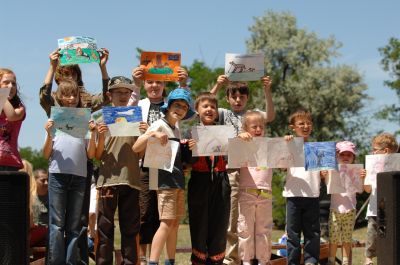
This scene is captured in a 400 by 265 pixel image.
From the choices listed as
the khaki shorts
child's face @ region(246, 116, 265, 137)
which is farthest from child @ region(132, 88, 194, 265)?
child's face @ region(246, 116, 265, 137)

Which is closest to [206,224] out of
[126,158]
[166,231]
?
[166,231]

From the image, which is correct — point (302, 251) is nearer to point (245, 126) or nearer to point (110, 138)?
point (245, 126)

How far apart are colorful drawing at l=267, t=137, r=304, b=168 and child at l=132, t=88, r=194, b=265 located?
1.05 meters

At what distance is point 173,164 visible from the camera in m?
6.66

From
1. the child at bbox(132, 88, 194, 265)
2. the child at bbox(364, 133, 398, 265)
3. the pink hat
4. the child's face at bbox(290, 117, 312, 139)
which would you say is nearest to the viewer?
the child at bbox(132, 88, 194, 265)

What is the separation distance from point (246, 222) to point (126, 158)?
1.50 meters

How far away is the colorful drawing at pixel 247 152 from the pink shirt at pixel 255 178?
21 cm

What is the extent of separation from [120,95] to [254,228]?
1931 millimetres

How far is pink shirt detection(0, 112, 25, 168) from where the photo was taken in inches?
254

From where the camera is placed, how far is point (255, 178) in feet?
24.7

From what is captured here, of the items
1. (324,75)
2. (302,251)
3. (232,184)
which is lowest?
(302,251)

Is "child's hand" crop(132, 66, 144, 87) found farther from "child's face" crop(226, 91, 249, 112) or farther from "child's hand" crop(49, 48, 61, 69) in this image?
"child's face" crop(226, 91, 249, 112)

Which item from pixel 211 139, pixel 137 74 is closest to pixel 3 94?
pixel 137 74

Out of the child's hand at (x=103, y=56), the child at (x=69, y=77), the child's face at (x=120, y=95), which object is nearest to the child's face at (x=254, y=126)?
the child's face at (x=120, y=95)
